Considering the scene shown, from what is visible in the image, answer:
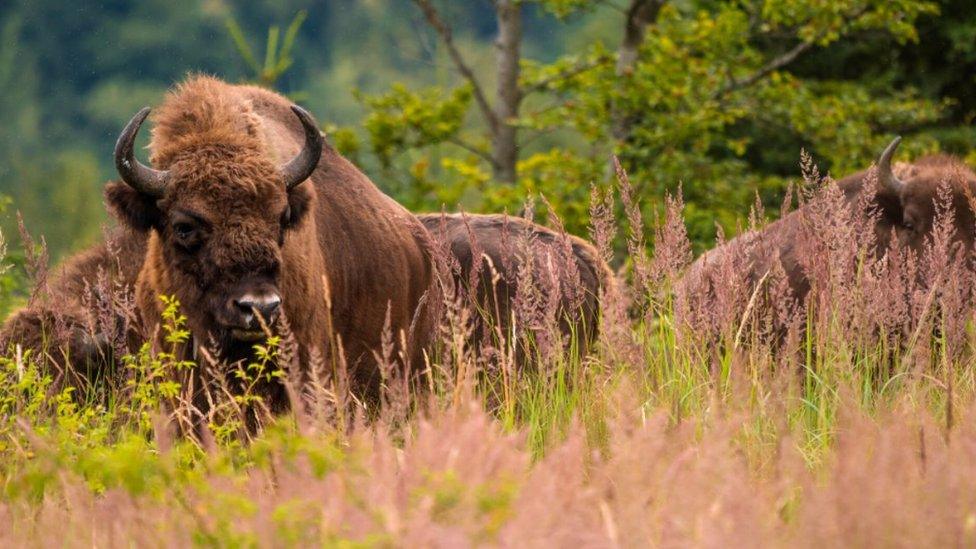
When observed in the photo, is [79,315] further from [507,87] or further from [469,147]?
[507,87]

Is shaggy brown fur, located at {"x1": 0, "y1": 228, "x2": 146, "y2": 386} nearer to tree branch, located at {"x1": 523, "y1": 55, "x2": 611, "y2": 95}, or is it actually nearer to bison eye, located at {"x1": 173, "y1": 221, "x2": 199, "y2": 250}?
bison eye, located at {"x1": 173, "y1": 221, "x2": 199, "y2": 250}

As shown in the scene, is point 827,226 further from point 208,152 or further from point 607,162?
point 607,162

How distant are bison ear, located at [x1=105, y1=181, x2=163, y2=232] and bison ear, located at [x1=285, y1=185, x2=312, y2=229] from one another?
2.10ft

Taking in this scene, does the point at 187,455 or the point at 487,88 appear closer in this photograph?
the point at 187,455

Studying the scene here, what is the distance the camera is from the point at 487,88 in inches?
2625

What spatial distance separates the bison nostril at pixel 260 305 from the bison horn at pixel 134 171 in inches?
33.9

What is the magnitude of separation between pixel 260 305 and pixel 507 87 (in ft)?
43.4

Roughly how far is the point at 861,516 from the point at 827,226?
2.55 metres

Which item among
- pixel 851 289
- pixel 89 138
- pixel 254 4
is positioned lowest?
pixel 89 138

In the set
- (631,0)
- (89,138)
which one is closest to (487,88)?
(631,0)

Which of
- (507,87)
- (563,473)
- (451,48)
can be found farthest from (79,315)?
(451,48)

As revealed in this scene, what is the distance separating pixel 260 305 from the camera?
589 cm

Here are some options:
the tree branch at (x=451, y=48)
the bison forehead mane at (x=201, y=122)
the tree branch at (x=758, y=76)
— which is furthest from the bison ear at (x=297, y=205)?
the tree branch at (x=451, y=48)

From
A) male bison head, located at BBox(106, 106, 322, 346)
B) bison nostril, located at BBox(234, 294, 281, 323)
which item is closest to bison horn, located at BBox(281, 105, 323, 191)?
male bison head, located at BBox(106, 106, 322, 346)
